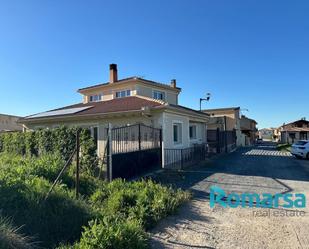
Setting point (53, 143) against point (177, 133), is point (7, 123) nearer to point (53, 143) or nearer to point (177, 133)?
point (53, 143)

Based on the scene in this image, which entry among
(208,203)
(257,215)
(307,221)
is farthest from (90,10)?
(307,221)

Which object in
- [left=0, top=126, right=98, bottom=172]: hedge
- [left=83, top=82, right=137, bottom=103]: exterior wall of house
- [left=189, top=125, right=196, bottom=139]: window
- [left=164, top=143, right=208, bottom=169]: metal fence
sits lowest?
[left=164, top=143, right=208, bottom=169]: metal fence

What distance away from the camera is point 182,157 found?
13508 millimetres

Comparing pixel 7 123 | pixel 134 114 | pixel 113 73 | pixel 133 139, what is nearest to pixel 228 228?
pixel 133 139

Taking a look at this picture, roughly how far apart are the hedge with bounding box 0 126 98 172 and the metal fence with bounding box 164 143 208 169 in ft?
14.3

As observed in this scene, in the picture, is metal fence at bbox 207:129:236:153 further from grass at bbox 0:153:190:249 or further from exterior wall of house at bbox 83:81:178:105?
grass at bbox 0:153:190:249

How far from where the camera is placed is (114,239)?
151 inches

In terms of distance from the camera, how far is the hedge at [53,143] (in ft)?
34.6

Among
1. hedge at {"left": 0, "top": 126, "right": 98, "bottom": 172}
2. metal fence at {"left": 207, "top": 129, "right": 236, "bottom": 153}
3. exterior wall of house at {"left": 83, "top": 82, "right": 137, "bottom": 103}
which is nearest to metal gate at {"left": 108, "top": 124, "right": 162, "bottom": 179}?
hedge at {"left": 0, "top": 126, "right": 98, "bottom": 172}

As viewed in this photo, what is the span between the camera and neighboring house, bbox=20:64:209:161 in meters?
13.2

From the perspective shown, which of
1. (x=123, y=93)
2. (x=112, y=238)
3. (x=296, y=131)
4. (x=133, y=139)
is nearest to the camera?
(x=112, y=238)

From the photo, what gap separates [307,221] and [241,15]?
1082cm

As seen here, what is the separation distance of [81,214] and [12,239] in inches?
61.2

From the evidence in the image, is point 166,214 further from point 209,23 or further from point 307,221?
point 209,23
